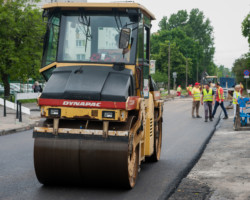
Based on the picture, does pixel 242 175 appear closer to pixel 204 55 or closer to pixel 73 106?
pixel 73 106

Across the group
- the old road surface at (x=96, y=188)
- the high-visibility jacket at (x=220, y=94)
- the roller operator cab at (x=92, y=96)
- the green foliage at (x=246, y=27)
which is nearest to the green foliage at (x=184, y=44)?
the green foliage at (x=246, y=27)

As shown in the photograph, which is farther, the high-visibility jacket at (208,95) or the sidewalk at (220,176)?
the high-visibility jacket at (208,95)

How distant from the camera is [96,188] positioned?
6777mm

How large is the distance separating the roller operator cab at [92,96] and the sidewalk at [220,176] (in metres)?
0.89

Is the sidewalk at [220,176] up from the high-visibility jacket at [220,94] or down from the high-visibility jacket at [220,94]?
down

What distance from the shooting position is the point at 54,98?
6492mm

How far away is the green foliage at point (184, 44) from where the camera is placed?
274 ft

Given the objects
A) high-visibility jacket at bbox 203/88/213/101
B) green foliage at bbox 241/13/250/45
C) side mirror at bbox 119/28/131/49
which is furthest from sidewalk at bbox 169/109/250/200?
green foliage at bbox 241/13/250/45

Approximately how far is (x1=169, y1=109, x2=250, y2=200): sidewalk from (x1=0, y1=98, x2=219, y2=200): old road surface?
24 centimetres

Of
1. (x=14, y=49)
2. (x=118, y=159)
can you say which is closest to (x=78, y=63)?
(x=118, y=159)

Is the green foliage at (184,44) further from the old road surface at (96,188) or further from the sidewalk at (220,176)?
the sidewalk at (220,176)

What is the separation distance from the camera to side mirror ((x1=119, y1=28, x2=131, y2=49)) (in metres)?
6.59

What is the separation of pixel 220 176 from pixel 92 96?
8.87 feet

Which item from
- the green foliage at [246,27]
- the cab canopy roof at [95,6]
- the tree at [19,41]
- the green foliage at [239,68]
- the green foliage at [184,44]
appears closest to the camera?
the cab canopy roof at [95,6]
